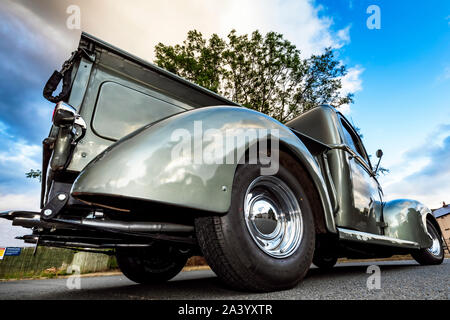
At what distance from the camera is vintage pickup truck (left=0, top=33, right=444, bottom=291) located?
4.02 feet

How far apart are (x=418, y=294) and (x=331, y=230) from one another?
644 mm

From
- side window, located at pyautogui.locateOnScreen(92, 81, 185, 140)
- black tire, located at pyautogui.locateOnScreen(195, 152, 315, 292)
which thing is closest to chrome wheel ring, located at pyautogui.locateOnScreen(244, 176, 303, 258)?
black tire, located at pyautogui.locateOnScreen(195, 152, 315, 292)

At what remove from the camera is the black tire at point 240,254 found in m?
1.27

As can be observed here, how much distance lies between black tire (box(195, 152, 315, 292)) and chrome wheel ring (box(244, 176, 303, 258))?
0.38 feet

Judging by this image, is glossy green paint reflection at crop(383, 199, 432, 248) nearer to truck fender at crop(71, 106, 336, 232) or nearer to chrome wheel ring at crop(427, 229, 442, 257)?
chrome wheel ring at crop(427, 229, 442, 257)

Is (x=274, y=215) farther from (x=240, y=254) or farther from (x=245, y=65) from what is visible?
(x=245, y=65)

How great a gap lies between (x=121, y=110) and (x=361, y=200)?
2.58 meters

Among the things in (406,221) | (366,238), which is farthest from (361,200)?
(406,221)

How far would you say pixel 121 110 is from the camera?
1.76 metres

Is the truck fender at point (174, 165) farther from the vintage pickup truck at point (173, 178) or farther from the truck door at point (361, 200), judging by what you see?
the truck door at point (361, 200)

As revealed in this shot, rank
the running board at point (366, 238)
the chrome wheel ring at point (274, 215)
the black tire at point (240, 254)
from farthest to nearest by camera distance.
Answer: the running board at point (366, 238)
the chrome wheel ring at point (274, 215)
the black tire at point (240, 254)

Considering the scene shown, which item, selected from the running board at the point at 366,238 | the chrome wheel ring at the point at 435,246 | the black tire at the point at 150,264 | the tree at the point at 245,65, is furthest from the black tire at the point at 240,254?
the tree at the point at 245,65

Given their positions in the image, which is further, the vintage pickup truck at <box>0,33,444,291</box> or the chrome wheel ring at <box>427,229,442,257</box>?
the chrome wheel ring at <box>427,229,442,257</box>
